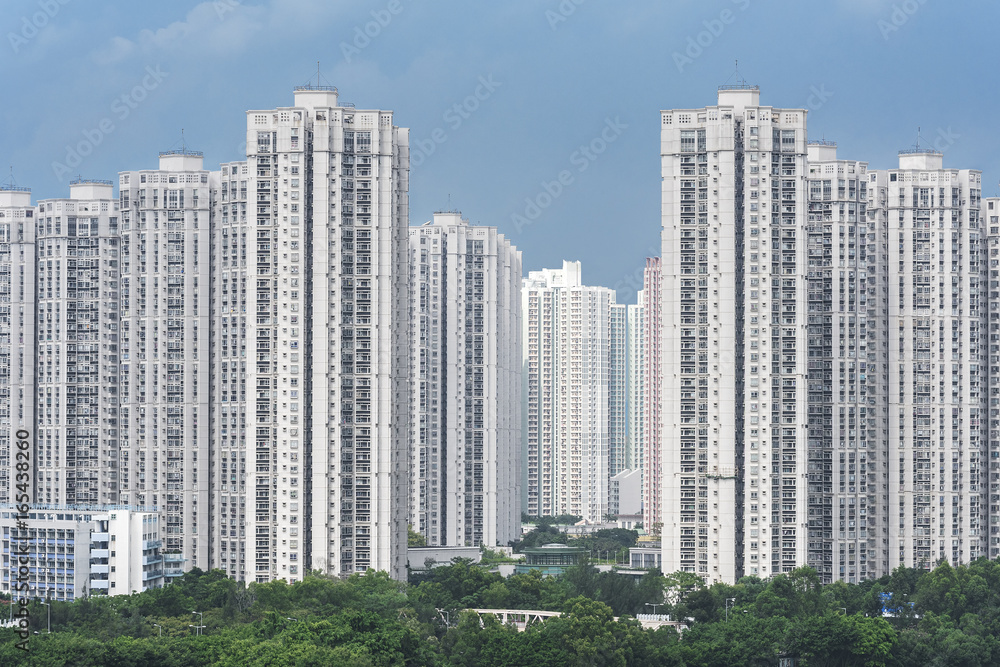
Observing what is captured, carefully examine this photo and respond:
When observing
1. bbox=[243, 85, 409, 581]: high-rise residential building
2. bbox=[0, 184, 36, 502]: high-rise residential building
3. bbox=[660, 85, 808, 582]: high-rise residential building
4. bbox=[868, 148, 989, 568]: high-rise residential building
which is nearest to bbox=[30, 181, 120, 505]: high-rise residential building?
bbox=[0, 184, 36, 502]: high-rise residential building

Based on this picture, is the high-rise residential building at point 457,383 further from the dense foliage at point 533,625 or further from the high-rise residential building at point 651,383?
the dense foliage at point 533,625

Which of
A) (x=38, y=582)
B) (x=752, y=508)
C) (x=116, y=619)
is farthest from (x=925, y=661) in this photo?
(x=38, y=582)

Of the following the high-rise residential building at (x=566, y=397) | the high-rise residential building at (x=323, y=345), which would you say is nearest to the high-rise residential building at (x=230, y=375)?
the high-rise residential building at (x=323, y=345)

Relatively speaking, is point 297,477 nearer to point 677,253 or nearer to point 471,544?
point 677,253

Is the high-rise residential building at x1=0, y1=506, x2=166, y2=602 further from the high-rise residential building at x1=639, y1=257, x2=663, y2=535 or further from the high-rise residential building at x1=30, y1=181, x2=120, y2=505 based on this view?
the high-rise residential building at x1=639, y1=257, x2=663, y2=535

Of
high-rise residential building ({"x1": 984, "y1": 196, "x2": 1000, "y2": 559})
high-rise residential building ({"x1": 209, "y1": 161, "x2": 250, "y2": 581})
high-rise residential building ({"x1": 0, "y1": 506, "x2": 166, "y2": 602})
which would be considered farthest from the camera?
high-rise residential building ({"x1": 984, "y1": 196, "x2": 1000, "y2": 559})
